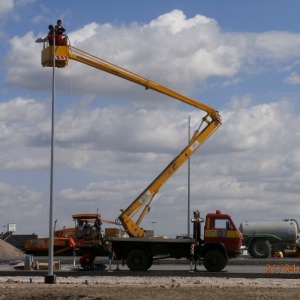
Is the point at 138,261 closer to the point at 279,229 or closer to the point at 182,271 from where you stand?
the point at 182,271

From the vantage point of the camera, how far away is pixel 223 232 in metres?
37.7

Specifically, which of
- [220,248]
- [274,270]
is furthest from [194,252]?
[274,270]

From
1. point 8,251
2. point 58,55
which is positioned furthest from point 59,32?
point 8,251

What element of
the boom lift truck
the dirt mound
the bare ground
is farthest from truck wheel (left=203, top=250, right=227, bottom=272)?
the dirt mound

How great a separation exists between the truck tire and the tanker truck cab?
12635 mm

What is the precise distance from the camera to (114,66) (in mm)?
41094

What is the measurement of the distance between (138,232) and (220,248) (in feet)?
13.4

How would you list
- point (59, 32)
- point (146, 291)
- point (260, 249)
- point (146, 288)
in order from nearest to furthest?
point (146, 291) < point (146, 288) < point (59, 32) < point (260, 249)

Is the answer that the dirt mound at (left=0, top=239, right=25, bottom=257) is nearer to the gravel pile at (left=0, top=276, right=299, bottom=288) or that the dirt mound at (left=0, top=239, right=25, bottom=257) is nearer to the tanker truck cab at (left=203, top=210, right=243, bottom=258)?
the tanker truck cab at (left=203, top=210, right=243, bottom=258)

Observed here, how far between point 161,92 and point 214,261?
9.01 meters

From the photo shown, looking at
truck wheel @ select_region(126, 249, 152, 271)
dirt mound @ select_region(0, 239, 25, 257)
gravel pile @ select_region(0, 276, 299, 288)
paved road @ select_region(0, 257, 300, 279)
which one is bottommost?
gravel pile @ select_region(0, 276, 299, 288)

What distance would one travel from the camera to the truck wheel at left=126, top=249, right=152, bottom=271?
121 ft

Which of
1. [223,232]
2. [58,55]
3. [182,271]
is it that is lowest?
[182,271]

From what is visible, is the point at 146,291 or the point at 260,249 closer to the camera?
the point at 146,291
